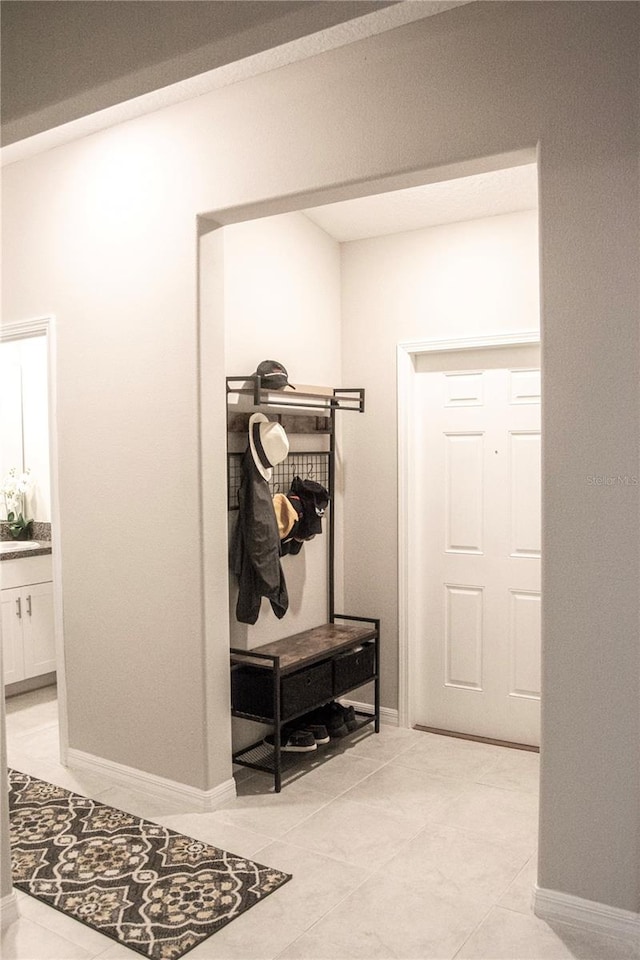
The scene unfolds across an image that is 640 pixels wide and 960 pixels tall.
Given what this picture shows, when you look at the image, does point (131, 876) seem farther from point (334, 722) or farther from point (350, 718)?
point (350, 718)

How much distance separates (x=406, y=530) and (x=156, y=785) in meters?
1.72

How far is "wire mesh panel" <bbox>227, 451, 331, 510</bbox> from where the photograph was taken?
11.9ft

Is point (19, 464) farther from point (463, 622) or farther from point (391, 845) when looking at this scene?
point (391, 845)

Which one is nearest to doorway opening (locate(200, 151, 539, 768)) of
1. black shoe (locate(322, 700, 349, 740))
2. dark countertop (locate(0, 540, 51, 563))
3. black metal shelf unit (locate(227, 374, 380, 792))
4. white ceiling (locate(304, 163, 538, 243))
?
white ceiling (locate(304, 163, 538, 243))

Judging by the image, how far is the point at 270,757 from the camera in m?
3.66

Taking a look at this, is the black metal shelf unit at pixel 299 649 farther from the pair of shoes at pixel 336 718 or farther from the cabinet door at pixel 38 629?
the cabinet door at pixel 38 629

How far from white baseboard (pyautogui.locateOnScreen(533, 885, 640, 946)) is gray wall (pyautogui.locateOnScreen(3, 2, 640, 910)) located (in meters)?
0.04

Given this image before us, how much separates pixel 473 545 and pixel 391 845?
161cm

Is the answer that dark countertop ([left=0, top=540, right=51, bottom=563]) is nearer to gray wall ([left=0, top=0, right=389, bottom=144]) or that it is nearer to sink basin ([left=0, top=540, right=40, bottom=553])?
sink basin ([left=0, top=540, right=40, bottom=553])

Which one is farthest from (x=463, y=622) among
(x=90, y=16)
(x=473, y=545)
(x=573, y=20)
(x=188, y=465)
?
(x=90, y=16)

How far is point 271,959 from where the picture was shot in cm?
228

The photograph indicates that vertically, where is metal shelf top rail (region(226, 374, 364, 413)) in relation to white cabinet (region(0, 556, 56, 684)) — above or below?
above

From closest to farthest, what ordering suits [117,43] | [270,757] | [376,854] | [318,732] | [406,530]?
[117,43], [376,854], [270,757], [318,732], [406,530]

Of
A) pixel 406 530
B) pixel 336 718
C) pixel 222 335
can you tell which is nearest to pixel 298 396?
pixel 222 335
